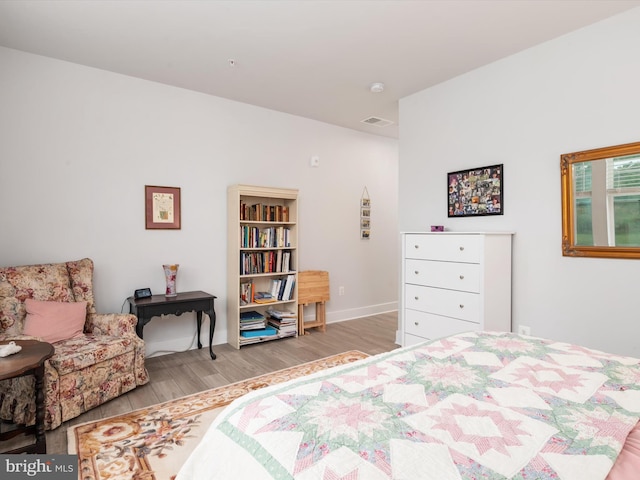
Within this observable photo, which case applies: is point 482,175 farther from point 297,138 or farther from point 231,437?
point 231,437

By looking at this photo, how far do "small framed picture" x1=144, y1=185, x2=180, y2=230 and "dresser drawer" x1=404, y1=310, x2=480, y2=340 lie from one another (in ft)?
8.19

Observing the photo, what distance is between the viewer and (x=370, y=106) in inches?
167

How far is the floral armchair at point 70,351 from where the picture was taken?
7.29ft

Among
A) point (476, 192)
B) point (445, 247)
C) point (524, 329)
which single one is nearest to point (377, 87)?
point (476, 192)

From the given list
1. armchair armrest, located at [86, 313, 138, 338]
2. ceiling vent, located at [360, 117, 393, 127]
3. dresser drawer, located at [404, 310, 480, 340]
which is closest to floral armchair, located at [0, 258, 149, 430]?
armchair armrest, located at [86, 313, 138, 338]

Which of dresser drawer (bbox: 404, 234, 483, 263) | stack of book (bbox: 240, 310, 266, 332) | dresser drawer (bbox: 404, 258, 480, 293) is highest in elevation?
dresser drawer (bbox: 404, 234, 483, 263)

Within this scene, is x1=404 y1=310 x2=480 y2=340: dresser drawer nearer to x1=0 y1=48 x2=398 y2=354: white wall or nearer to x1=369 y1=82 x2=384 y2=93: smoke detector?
x1=0 y1=48 x2=398 y2=354: white wall

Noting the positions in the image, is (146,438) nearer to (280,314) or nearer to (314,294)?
(280,314)

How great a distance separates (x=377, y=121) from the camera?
4781 mm

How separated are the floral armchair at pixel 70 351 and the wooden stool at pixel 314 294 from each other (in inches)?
75.2

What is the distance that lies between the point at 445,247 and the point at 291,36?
208 cm

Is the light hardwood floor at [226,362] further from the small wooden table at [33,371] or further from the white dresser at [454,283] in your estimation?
the white dresser at [454,283]

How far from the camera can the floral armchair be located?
2.22m

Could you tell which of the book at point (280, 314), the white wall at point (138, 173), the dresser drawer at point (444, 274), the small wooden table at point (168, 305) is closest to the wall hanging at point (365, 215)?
the white wall at point (138, 173)
